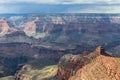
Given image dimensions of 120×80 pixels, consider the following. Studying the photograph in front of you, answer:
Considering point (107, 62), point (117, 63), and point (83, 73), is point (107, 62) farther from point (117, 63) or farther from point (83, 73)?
point (83, 73)

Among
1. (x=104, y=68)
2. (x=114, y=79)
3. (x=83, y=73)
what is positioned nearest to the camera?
(x=114, y=79)

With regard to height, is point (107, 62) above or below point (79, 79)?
above

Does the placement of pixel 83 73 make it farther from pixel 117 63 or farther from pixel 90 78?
pixel 117 63

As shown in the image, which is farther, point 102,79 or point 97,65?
point 97,65

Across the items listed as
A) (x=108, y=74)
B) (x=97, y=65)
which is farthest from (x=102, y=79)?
(x=97, y=65)

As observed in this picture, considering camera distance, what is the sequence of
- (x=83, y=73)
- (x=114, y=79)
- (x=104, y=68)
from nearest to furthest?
(x=114, y=79) → (x=104, y=68) → (x=83, y=73)

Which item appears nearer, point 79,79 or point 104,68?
point 104,68

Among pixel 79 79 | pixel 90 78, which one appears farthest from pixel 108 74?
pixel 79 79
